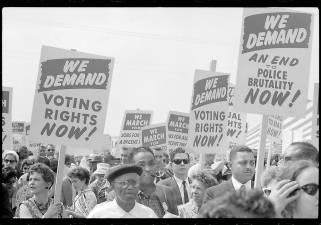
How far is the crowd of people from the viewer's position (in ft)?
A: 8.43

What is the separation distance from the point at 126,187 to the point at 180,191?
1.93m

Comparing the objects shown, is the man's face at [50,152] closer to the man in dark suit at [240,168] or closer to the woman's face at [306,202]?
the man in dark suit at [240,168]

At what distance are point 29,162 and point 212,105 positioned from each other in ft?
8.69

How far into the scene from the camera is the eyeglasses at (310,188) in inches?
129

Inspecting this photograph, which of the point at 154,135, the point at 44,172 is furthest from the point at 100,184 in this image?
the point at 154,135

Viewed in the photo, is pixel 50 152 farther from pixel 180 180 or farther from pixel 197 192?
pixel 197 192

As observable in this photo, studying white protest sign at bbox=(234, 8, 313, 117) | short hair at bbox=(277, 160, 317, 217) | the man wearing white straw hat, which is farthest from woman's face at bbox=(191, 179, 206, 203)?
short hair at bbox=(277, 160, 317, 217)

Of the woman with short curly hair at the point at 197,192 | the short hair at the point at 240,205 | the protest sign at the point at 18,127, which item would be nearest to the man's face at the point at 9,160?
the woman with short curly hair at the point at 197,192

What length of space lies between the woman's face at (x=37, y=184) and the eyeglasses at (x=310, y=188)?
2.54 metres

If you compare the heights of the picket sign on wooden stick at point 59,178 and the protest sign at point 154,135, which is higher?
the protest sign at point 154,135

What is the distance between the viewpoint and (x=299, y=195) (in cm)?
326

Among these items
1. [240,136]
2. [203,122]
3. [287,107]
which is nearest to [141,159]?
[287,107]
